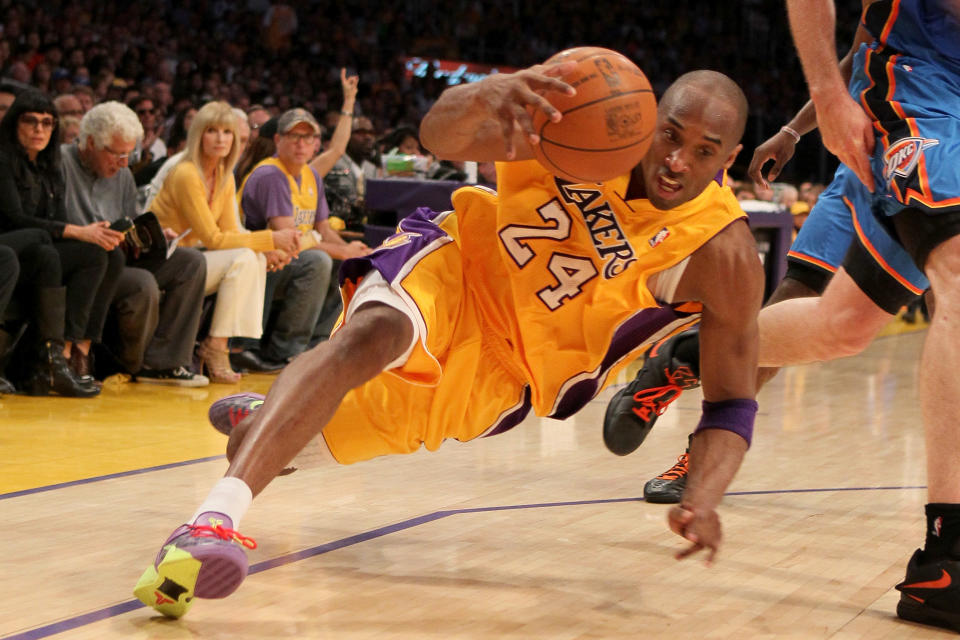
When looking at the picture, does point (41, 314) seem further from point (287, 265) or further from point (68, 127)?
point (68, 127)

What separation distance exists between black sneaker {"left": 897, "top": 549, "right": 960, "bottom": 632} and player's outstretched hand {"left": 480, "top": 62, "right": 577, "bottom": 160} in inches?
49.7

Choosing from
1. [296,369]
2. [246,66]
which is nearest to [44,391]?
[296,369]

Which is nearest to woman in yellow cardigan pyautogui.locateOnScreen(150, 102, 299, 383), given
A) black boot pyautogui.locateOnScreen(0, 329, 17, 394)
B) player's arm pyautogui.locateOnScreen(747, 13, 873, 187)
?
black boot pyautogui.locateOnScreen(0, 329, 17, 394)

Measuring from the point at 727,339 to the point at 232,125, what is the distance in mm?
4281

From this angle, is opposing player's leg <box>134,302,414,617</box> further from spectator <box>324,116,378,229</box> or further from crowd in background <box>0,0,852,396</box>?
spectator <box>324,116,378,229</box>

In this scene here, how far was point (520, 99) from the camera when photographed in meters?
2.10

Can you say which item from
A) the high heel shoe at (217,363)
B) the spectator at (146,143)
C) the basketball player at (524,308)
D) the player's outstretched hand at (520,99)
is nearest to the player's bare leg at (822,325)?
the basketball player at (524,308)

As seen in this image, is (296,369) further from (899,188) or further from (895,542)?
(895,542)

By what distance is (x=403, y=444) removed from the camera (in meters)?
2.81

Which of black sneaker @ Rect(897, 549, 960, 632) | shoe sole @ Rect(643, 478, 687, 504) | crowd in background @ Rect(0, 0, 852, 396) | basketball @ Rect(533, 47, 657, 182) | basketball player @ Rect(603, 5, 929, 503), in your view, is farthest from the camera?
crowd in background @ Rect(0, 0, 852, 396)

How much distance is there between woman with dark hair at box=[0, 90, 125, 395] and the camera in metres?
5.37

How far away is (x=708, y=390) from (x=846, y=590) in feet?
1.90

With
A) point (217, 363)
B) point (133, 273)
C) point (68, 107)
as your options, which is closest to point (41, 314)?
point (133, 273)

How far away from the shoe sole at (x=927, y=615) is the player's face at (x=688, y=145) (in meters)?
1.01
